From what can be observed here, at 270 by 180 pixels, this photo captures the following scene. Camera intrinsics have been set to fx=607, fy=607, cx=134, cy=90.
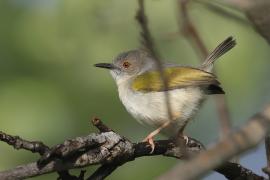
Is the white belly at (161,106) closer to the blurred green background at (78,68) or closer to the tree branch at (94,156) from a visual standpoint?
the blurred green background at (78,68)

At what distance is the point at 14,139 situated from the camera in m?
1.90

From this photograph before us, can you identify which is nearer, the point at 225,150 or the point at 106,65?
the point at 225,150

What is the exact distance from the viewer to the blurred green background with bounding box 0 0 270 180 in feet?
13.9

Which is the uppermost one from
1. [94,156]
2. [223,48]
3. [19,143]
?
[223,48]

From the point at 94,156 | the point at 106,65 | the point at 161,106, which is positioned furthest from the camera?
the point at 106,65

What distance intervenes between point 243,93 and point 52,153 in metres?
2.76

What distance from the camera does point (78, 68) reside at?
4.47 m

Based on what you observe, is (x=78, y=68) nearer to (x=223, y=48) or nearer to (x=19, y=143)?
(x=223, y=48)

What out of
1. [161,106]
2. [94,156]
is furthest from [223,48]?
[94,156]

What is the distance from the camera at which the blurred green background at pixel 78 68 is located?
423 centimetres

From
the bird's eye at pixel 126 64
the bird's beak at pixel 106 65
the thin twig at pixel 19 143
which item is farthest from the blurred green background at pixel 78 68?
the thin twig at pixel 19 143

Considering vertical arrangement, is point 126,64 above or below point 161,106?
above

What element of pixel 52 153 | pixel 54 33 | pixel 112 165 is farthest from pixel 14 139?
pixel 54 33

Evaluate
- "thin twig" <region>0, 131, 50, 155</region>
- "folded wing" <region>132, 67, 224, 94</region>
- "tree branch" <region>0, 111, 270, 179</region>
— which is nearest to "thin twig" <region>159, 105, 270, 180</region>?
"tree branch" <region>0, 111, 270, 179</region>
